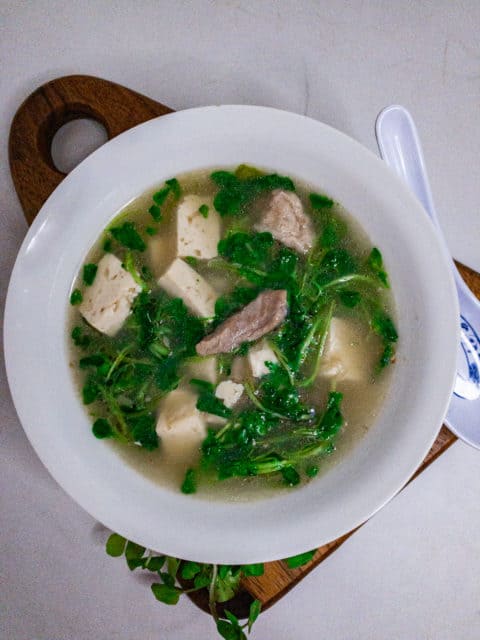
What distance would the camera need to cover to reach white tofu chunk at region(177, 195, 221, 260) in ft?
6.09

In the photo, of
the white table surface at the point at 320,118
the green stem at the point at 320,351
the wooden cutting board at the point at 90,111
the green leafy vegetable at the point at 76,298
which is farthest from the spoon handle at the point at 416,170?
the green leafy vegetable at the point at 76,298

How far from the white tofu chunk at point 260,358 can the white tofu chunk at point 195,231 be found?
333mm

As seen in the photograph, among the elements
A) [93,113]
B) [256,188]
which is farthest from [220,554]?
[93,113]

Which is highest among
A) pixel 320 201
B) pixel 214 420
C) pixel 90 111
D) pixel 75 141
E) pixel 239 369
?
pixel 90 111

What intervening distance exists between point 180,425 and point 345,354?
573 millimetres

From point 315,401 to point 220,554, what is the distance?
0.55 m

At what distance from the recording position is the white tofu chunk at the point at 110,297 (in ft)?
6.00

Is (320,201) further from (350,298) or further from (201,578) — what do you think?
(201,578)

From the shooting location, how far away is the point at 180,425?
181 centimetres

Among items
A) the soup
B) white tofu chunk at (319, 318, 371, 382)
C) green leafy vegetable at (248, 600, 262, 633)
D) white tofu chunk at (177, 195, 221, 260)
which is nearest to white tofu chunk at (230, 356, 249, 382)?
the soup

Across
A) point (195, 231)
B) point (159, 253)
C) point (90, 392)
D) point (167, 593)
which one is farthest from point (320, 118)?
point (167, 593)

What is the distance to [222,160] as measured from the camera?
186cm

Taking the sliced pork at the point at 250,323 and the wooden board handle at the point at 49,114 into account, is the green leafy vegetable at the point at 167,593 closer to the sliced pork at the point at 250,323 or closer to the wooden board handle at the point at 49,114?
the sliced pork at the point at 250,323

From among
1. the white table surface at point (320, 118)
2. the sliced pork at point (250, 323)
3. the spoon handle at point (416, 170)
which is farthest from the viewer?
the white table surface at point (320, 118)
